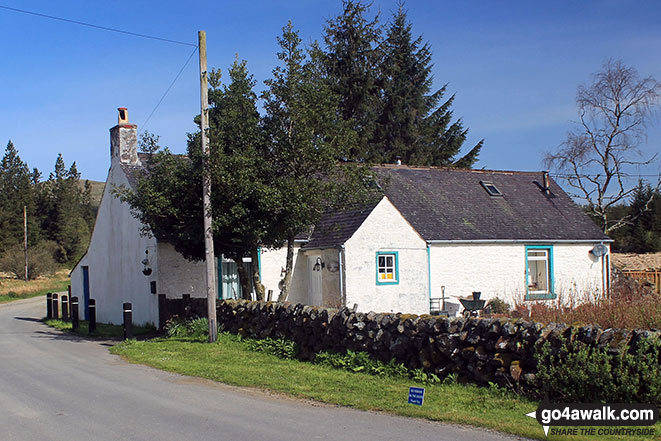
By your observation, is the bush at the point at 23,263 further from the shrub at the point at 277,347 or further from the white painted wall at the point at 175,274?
the shrub at the point at 277,347

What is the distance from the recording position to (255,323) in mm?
15672

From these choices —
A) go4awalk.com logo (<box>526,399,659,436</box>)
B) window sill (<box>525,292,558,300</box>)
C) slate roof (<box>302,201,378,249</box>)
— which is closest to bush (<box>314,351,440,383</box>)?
go4awalk.com logo (<box>526,399,659,436</box>)

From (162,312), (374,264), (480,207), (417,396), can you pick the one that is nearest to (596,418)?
(417,396)

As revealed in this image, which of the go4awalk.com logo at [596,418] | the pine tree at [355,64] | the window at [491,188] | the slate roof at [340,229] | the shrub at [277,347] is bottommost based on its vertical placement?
the shrub at [277,347]

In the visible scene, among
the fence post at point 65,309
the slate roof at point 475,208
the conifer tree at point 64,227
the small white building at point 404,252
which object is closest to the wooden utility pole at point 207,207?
the small white building at point 404,252

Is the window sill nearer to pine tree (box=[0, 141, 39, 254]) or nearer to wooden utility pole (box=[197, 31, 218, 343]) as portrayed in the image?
wooden utility pole (box=[197, 31, 218, 343])

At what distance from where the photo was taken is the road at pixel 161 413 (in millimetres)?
7805

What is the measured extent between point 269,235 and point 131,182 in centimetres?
733

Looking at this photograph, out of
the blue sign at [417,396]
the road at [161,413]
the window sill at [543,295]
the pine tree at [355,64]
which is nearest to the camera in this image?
Answer: the road at [161,413]

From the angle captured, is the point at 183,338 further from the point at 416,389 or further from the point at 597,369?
the point at 597,369

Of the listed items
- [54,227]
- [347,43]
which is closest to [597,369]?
[347,43]

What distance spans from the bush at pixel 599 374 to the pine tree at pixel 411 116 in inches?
1451

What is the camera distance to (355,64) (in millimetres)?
46062

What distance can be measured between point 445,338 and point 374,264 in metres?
10.5
